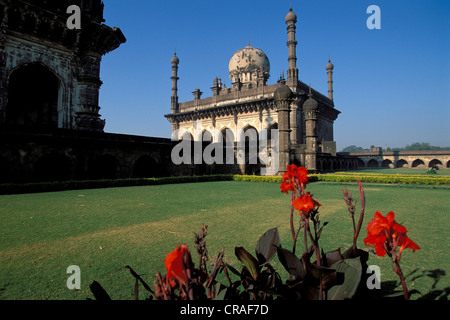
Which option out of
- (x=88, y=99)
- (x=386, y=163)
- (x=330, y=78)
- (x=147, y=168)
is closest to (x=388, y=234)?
(x=147, y=168)

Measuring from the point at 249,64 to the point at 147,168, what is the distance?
20.4 metres

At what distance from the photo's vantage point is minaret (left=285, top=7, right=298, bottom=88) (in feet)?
77.1

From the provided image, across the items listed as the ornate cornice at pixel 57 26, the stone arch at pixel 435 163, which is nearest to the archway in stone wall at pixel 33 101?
the ornate cornice at pixel 57 26

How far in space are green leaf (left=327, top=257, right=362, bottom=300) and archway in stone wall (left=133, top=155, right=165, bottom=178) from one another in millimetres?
14290

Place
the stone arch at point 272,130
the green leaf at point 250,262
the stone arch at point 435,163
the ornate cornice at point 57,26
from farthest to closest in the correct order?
1. the stone arch at point 435,163
2. the stone arch at point 272,130
3. the ornate cornice at point 57,26
4. the green leaf at point 250,262

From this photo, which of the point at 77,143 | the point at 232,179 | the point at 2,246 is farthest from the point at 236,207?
the point at 232,179

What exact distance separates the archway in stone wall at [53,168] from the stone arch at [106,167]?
50.9 inches

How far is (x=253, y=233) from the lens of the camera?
385cm

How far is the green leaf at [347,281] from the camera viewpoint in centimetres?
118

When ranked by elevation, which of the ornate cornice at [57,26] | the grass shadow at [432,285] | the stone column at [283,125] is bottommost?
the grass shadow at [432,285]

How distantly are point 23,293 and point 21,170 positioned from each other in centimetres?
1015

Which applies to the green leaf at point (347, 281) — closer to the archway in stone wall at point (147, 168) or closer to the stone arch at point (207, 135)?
the archway in stone wall at point (147, 168)
